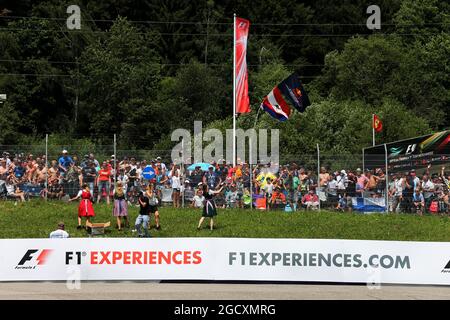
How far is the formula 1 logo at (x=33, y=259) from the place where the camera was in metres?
21.9

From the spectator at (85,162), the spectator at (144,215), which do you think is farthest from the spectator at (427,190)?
the spectator at (85,162)

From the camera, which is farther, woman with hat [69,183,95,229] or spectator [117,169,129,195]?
spectator [117,169,129,195]

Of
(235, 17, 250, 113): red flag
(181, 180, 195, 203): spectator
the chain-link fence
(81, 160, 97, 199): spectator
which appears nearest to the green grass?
the chain-link fence

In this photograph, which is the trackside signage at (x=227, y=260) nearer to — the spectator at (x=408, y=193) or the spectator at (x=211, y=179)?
the spectator at (x=408, y=193)

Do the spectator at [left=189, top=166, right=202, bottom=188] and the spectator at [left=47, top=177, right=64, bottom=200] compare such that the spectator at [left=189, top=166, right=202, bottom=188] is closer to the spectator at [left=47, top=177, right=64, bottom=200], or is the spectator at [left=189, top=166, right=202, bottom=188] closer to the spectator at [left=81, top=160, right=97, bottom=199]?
the spectator at [left=81, top=160, right=97, bottom=199]

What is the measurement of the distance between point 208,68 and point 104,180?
4457cm

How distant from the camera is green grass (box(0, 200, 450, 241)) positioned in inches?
1088

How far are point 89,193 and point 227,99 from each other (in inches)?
1705

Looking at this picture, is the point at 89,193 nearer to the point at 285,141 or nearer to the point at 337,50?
A: the point at 285,141

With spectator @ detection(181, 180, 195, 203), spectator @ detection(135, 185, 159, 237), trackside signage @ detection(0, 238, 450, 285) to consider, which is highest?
spectator @ detection(181, 180, 195, 203)

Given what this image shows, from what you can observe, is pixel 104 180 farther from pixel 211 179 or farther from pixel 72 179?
pixel 211 179

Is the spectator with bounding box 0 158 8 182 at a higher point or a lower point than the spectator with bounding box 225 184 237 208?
higher

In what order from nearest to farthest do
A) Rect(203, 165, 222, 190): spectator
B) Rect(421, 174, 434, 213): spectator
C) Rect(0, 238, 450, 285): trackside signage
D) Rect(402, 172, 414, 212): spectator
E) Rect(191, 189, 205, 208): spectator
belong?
1. Rect(0, 238, 450, 285): trackside signage
2. Rect(421, 174, 434, 213): spectator
3. Rect(402, 172, 414, 212): spectator
4. Rect(203, 165, 222, 190): spectator
5. Rect(191, 189, 205, 208): spectator

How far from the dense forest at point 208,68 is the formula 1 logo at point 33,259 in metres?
29.9
